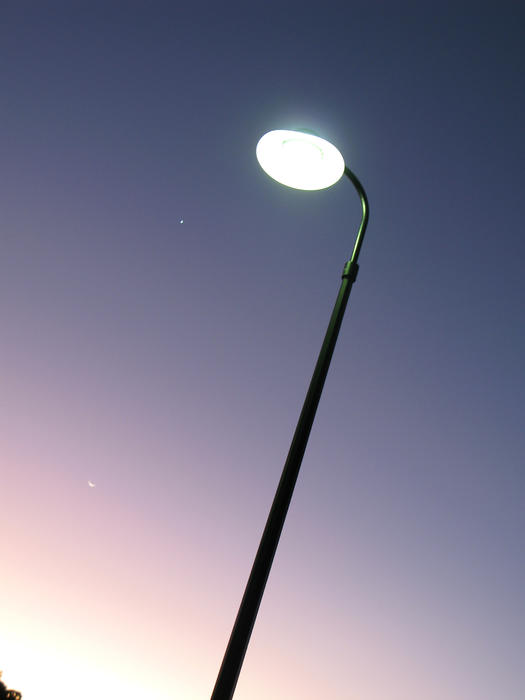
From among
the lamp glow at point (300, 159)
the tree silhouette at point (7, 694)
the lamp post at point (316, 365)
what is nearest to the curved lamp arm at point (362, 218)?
the lamp post at point (316, 365)

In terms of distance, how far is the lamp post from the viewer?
3.06m

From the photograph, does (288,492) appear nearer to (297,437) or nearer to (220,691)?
(297,437)

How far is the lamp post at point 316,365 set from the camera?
306 cm

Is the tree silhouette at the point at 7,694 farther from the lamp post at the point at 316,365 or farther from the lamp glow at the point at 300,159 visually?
the lamp glow at the point at 300,159

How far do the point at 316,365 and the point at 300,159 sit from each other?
2.14 m

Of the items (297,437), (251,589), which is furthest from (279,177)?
(251,589)

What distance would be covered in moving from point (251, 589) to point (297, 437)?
1106 mm

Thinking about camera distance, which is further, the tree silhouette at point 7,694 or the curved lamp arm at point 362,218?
the tree silhouette at point 7,694

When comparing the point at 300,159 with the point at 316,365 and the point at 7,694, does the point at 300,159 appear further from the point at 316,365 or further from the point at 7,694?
the point at 7,694

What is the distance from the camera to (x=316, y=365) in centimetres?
419

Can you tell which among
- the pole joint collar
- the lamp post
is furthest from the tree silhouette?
the pole joint collar

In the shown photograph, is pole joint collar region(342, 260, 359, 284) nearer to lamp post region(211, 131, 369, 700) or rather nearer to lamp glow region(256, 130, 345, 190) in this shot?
lamp post region(211, 131, 369, 700)

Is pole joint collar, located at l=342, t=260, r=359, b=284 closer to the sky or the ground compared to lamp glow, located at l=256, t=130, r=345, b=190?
closer to the ground

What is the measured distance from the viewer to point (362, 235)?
4.93m
